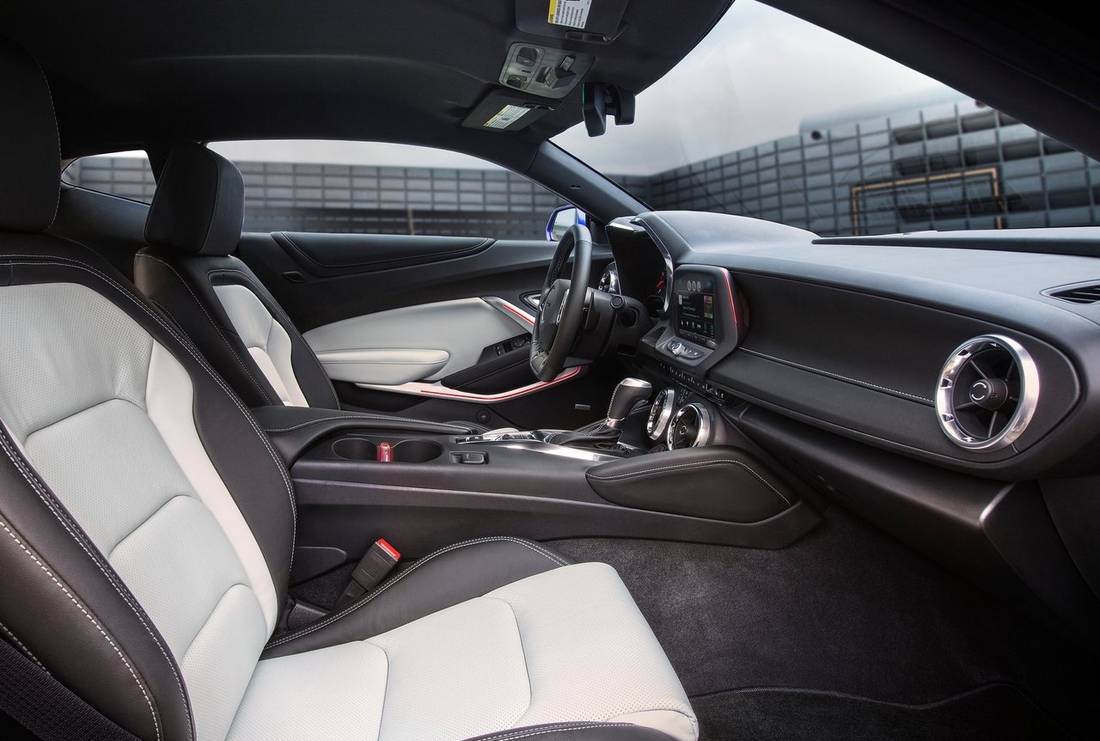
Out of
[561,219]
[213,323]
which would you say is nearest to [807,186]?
[561,219]

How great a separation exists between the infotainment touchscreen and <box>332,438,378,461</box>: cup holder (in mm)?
767

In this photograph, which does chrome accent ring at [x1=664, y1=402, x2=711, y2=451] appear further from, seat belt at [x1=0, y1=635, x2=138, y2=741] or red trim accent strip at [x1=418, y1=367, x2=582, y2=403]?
red trim accent strip at [x1=418, y1=367, x2=582, y2=403]

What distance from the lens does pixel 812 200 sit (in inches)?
83.9

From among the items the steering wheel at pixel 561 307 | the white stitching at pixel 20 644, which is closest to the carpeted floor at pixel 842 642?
the steering wheel at pixel 561 307

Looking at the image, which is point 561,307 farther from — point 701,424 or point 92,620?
point 92,620

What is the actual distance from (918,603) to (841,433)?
47 cm

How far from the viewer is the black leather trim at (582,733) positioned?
85 cm

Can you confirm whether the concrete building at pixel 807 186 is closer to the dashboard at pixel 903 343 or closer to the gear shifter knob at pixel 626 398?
the dashboard at pixel 903 343

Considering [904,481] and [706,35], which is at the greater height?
[706,35]

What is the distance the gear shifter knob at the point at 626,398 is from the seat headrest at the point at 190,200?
1.18 meters

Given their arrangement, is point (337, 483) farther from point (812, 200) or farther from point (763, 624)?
point (812, 200)

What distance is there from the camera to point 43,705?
0.73 meters

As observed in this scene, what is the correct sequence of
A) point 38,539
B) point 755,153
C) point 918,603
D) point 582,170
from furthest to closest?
1. point 582,170
2. point 755,153
3. point 918,603
4. point 38,539

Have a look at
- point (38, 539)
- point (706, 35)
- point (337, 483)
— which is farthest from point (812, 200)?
point (38, 539)
